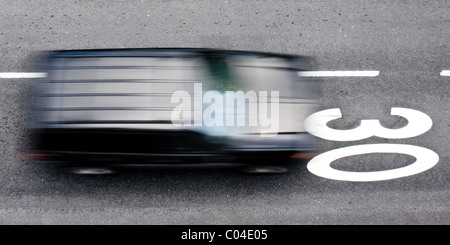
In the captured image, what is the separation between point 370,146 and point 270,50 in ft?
7.58

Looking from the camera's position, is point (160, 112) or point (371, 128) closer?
point (160, 112)

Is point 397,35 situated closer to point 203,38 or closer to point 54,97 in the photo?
point 203,38

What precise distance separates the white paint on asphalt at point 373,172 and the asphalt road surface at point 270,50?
6cm

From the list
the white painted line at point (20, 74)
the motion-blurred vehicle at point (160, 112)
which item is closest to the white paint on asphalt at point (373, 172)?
the motion-blurred vehicle at point (160, 112)

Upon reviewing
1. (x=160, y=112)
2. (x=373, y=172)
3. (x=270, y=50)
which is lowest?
(x=373, y=172)

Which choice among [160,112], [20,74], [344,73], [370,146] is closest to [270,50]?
[344,73]

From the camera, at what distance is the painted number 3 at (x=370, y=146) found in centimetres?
633

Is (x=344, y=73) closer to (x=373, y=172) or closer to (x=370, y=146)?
(x=370, y=146)

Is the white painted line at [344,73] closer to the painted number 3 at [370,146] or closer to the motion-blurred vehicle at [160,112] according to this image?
the painted number 3 at [370,146]

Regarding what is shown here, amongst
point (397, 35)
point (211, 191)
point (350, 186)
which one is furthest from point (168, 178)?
point (397, 35)

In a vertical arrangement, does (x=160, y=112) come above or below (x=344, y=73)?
below

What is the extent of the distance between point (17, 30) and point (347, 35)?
226 inches

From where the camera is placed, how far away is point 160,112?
5262 millimetres

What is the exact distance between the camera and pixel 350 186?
20.6ft
